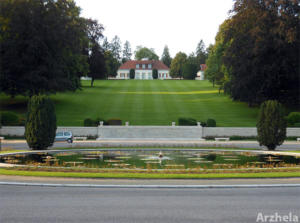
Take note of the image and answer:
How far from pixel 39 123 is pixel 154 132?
17.2 metres

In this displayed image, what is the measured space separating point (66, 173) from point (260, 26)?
43.3m

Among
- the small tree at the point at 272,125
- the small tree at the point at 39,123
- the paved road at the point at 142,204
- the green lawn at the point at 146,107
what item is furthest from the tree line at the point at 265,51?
the paved road at the point at 142,204

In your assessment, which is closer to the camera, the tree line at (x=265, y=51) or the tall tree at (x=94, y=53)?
the tree line at (x=265, y=51)

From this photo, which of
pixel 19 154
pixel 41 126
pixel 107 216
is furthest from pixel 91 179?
pixel 41 126

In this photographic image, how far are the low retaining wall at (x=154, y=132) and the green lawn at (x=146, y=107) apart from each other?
547 centimetres

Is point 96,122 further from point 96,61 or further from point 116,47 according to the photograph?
point 116,47

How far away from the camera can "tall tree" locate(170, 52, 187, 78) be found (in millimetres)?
151625

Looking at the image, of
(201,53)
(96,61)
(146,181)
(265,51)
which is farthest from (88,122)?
(201,53)

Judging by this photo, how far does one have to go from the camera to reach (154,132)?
154 feet

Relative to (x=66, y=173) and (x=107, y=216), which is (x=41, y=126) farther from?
(x=107, y=216)

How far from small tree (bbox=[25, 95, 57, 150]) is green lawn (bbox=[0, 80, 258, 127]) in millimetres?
19845

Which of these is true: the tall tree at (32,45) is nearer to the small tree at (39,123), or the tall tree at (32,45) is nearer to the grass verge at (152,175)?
the small tree at (39,123)

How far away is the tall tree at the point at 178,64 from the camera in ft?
497

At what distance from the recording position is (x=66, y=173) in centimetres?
1948
